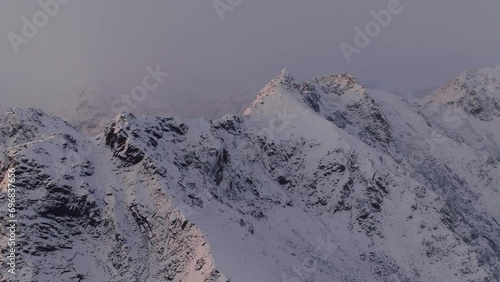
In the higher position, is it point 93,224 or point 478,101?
point 478,101

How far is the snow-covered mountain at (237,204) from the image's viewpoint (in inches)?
2958

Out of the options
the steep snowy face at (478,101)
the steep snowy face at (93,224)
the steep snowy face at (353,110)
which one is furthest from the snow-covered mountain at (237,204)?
the steep snowy face at (478,101)

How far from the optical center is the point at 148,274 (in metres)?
74.8

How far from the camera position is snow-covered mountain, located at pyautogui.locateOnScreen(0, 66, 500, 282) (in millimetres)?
75125

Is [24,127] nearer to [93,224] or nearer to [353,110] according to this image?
[93,224]

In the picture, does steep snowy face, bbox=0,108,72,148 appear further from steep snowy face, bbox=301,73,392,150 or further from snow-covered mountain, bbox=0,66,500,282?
steep snowy face, bbox=301,73,392,150

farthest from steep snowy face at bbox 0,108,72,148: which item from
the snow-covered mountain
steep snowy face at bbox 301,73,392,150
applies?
steep snowy face at bbox 301,73,392,150

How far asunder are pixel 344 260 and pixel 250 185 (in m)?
21.8

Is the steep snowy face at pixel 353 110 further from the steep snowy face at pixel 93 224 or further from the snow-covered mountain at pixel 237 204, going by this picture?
the steep snowy face at pixel 93 224

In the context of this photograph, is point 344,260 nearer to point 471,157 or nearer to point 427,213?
point 427,213

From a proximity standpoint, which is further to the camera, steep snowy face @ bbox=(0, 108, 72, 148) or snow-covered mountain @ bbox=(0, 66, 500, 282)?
steep snowy face @ bbox=(0, 108, 72, 148)

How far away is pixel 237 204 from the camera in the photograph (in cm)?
9325

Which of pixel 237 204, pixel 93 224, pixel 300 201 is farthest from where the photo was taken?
pixel 300 201

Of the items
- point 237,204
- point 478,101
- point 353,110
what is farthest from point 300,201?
point 478,101
